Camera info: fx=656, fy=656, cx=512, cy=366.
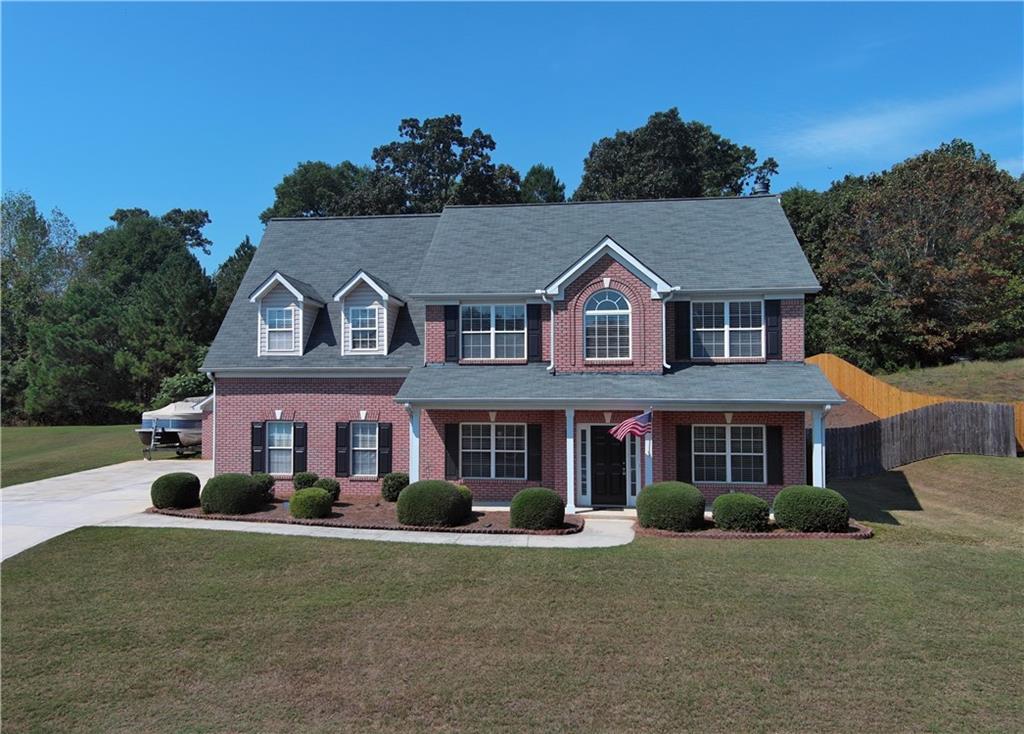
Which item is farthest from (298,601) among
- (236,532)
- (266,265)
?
(266,265)

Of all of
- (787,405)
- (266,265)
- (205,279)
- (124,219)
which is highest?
(124,219)

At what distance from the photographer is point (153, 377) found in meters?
47.5

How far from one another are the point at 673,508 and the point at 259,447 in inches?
538

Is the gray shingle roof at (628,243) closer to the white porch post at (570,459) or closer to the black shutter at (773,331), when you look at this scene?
the black shutter at (773,331)

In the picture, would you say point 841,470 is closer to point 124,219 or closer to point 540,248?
point 540,248

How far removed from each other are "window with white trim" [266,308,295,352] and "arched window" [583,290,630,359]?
9984 mm

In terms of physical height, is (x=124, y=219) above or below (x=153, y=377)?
above

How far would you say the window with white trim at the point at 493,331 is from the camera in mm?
20609

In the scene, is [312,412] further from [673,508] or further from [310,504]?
[673,508]

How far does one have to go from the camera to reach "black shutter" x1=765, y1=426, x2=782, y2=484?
18359 millimetres

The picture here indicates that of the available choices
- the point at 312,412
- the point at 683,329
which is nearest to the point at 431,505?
the point at 312,412

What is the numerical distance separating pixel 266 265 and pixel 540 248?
412 inches

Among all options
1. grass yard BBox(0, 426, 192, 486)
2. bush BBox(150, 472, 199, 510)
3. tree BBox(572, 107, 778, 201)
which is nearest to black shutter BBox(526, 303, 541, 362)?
bush BBox(150, 472, 199, 510)

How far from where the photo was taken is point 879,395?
101 ft
